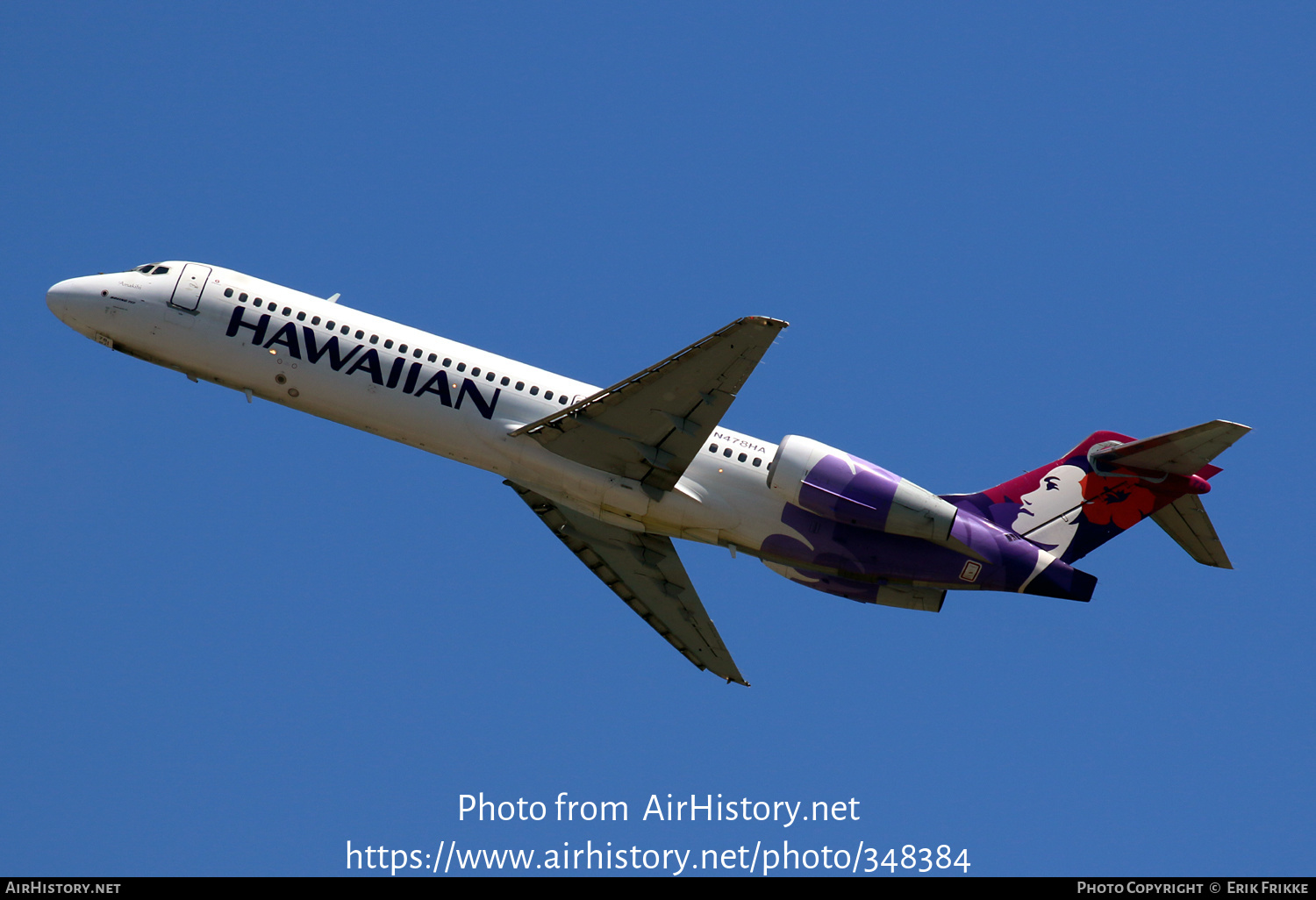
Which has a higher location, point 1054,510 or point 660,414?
point 1054,510

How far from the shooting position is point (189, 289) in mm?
31062

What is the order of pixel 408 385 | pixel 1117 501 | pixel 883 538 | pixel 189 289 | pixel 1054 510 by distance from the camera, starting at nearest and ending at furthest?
pixel 408 385 → pixel 883 538 → pixel 189 289 → pixel 1117 501 → pixel 1054 510

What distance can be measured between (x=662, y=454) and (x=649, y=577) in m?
6.45

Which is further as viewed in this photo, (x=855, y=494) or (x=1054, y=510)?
(x=1054, y=510)

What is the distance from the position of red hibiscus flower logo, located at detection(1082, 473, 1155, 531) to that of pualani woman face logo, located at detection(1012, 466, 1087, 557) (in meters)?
0.25

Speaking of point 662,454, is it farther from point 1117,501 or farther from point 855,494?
point 1117,501

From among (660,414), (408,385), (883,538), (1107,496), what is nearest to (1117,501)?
(1107,496)

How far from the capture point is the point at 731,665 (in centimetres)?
3506

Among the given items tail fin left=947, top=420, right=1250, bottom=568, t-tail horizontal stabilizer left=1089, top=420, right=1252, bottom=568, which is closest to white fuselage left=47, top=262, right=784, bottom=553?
tail fin left=947, top=420, right=1250, bottom=568

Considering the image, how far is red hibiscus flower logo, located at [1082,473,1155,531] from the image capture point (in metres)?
31.3

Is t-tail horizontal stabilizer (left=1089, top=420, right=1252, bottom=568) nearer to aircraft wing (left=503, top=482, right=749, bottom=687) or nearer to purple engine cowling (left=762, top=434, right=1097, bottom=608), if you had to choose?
purple engine cowling (left=762, top=434, right=1097, bottom=608)

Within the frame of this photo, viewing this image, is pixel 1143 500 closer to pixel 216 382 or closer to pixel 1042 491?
pixel 1042 491

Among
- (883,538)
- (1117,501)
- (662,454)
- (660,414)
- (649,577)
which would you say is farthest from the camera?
(649,577)

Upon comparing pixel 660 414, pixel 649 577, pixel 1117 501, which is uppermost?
pixel 1117 501
